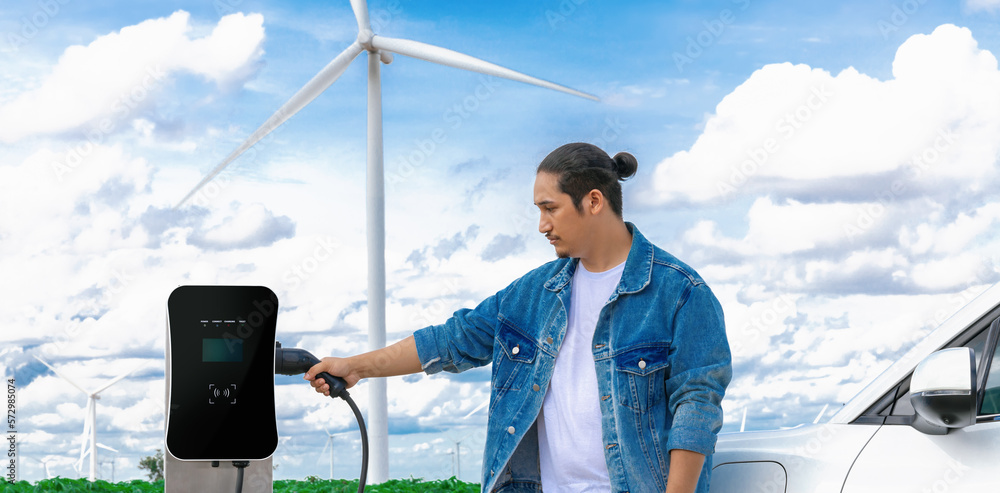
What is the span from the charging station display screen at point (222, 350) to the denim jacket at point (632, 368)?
0.78 metres

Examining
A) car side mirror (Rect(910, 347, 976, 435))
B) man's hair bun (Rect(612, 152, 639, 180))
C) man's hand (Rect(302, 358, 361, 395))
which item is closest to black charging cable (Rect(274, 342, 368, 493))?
man's hand (Rect(302, 358, 361, 395))

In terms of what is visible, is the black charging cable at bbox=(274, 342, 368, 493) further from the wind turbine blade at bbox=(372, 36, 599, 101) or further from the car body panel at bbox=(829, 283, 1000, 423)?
the wind turbine blade at bbox=(372, 36, 599, 101)

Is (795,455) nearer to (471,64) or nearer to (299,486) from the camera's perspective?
(299,486)

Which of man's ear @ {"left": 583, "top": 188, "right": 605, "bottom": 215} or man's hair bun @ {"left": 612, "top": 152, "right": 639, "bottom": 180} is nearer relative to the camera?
man's ear @ {"left": 583, "top": 188, "right": 605, "bottom": 215}

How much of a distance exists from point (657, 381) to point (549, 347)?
340 millimetres

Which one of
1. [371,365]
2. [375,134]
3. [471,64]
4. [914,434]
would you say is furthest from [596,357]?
[471,64]

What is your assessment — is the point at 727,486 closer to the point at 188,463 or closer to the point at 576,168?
the point at 576,168

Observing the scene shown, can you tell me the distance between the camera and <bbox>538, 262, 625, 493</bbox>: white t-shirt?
286 cm

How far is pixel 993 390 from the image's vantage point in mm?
2814

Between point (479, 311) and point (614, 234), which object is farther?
point (479, 311)

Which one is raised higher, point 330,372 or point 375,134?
point 375,134

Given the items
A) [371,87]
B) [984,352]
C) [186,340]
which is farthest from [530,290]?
[371,87]

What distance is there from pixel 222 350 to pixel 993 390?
2.18 m

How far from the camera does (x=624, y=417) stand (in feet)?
9.28
